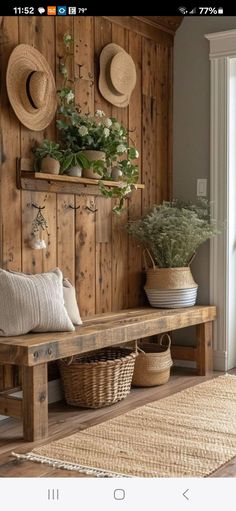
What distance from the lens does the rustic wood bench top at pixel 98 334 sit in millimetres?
2668

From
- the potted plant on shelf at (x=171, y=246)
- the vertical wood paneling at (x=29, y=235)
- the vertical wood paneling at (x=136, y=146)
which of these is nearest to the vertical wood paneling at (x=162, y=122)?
the vertical wood paneling at (x=136, y=146)

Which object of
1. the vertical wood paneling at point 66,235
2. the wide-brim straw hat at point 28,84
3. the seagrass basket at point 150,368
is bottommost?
the seagrass basket at point 150,368

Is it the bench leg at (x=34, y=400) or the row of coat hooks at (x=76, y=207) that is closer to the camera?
the bench leg at (x=34, y=400)

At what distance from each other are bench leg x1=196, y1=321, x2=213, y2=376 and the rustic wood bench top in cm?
6

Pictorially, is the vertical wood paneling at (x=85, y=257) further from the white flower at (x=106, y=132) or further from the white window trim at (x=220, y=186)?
the white window trim at (x=220, y=186)

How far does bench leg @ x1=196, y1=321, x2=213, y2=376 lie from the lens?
403 centimetres

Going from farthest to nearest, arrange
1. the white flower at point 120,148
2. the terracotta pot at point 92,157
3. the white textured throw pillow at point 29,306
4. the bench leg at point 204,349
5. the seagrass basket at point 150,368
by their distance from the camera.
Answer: the bench leg at point 204,349 < the seagrass basket at point 150,368 < the white flower at point 120,148 < the terracotta pot at point 92,157 < the white textured throw pillow at point 29,306

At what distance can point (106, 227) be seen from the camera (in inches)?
151

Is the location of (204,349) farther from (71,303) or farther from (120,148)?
(120,148)

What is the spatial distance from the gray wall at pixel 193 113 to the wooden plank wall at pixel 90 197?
0.23 ft
